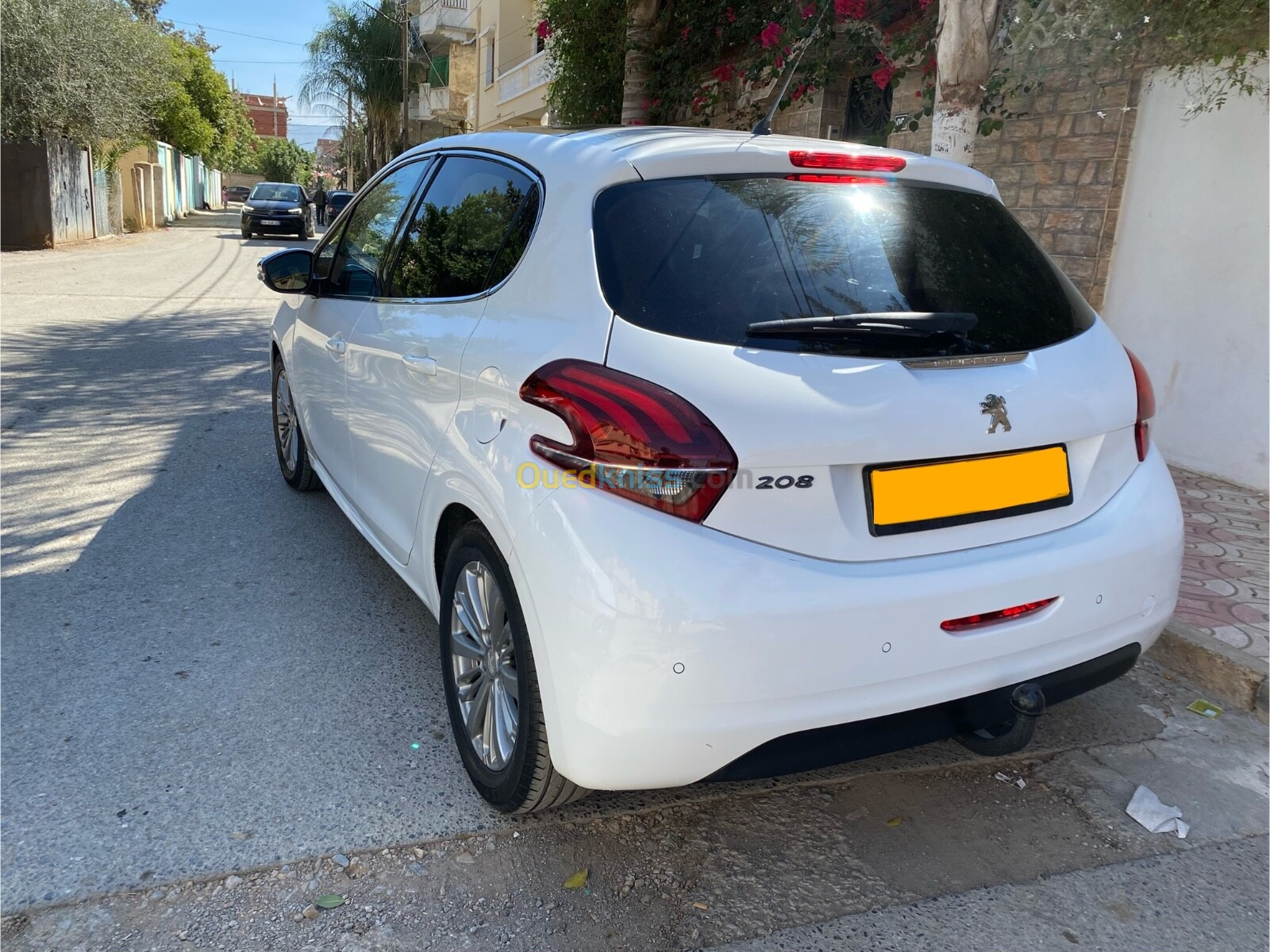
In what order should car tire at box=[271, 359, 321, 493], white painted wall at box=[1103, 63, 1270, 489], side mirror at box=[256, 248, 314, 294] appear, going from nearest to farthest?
1. side mirror at box=[256, 248, 314, 294]
2. car tire at box=[271, 359, 321, 493]
3. white painted wall at box=[1103, 63, 1270, 489]

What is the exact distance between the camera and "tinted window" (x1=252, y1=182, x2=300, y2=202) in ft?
90.2

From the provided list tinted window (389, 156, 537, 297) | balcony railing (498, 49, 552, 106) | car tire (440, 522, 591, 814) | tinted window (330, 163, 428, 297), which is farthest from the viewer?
balcony railing (498, 49, 552, 106)

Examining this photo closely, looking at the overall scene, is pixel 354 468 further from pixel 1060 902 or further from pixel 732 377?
pixel 1060 902

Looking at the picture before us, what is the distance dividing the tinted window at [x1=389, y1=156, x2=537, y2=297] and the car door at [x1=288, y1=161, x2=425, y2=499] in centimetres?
26

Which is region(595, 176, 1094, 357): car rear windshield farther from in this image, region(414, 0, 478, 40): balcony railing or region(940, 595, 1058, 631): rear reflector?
region(414, 0, 478, 40): balcony railing

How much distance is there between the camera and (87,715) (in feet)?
9.35

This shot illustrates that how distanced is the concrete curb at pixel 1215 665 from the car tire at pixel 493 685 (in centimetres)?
228

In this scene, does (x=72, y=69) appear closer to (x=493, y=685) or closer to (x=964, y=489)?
(x=493, y=685)

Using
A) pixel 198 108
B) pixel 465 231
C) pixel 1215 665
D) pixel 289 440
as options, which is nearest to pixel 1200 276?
pixel 1215 665

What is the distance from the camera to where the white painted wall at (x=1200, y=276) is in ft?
17.1

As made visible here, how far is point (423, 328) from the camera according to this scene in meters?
2.82

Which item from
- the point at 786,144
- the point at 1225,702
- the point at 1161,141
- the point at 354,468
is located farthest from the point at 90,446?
the point at 1161,141

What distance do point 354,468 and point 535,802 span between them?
1689 mm

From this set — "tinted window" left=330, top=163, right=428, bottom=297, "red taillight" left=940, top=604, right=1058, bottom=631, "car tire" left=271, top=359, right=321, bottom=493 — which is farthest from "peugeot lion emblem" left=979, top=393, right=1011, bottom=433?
"car tire" left=271, top=359, right=321, bottom=493
